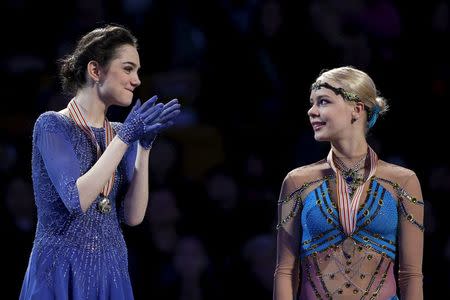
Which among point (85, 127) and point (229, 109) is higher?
point (229, 109)

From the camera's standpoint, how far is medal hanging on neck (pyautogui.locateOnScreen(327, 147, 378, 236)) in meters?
3.79

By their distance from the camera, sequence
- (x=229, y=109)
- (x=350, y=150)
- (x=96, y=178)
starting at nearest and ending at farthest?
1. (x=96, y=178)
2. (x=350, y=150)
3. (x=229, y=109)

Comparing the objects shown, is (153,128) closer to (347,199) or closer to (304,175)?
(304,175)

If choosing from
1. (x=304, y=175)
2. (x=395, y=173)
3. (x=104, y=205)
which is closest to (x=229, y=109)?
(x=304, y=175)

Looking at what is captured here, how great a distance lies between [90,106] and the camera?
3809 mm

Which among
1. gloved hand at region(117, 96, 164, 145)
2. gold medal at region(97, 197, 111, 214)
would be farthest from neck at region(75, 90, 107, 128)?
gold medal at region(97, 197, 111, 214)

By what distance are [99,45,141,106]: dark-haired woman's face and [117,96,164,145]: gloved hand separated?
0.31ft

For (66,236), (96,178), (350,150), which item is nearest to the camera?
(96,178)

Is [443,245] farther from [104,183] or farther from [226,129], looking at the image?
[104,183]

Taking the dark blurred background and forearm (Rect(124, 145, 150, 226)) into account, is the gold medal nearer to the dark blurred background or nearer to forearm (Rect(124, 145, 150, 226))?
forearm (Rect(124, 145, 150, 226))

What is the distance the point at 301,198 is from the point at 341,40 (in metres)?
2.96

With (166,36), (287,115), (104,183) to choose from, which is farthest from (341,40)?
(104,183)

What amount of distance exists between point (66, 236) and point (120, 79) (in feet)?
2.18

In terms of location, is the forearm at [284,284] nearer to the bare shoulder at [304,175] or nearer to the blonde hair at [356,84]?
the bare shoulder at [304,175]
